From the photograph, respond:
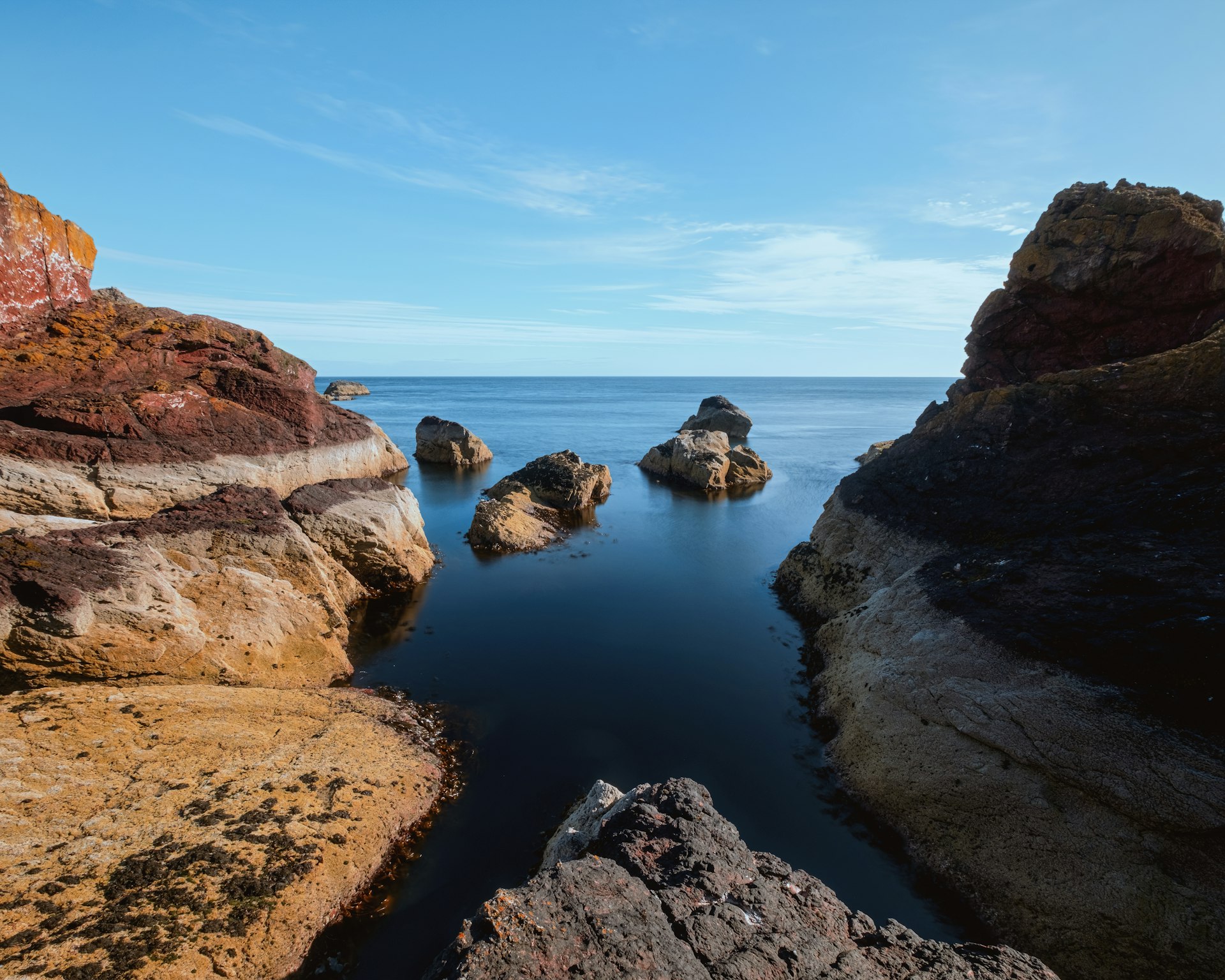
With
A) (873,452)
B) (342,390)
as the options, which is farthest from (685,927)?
(342,390)

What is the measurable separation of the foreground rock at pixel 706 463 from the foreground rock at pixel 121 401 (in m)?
24.7

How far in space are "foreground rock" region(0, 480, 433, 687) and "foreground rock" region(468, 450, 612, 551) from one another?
6.64 m

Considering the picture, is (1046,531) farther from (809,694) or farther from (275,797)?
(275,797)

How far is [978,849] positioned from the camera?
Answer: 8969 mm

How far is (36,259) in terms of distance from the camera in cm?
1695

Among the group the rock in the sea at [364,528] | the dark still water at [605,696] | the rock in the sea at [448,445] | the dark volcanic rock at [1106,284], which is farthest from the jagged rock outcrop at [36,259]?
the dark volcanic rock at [1106,284]

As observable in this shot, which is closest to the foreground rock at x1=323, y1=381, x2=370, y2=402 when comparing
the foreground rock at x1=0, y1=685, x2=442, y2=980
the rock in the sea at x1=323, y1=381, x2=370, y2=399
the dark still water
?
the rock in the sea at x1=323, y1=381, x2=370, y2=399

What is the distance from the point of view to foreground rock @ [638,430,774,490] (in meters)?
40.2

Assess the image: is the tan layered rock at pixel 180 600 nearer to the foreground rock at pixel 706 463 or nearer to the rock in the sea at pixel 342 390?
the foreground rock at pixel 706 463

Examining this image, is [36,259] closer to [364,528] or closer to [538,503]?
[364,528]

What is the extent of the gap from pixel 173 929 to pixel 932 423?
2197 centimetres

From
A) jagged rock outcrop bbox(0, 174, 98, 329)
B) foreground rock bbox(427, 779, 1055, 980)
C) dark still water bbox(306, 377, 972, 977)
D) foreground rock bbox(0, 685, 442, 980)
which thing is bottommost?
dark still water bbox(306, 377, 972, 977)

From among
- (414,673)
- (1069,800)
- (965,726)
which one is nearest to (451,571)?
(414,673)

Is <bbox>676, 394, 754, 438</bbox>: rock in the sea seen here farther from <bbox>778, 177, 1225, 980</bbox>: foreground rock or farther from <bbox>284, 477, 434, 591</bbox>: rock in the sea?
<bbox>284, 477, 434, 591</bbox>: rock in the sea
